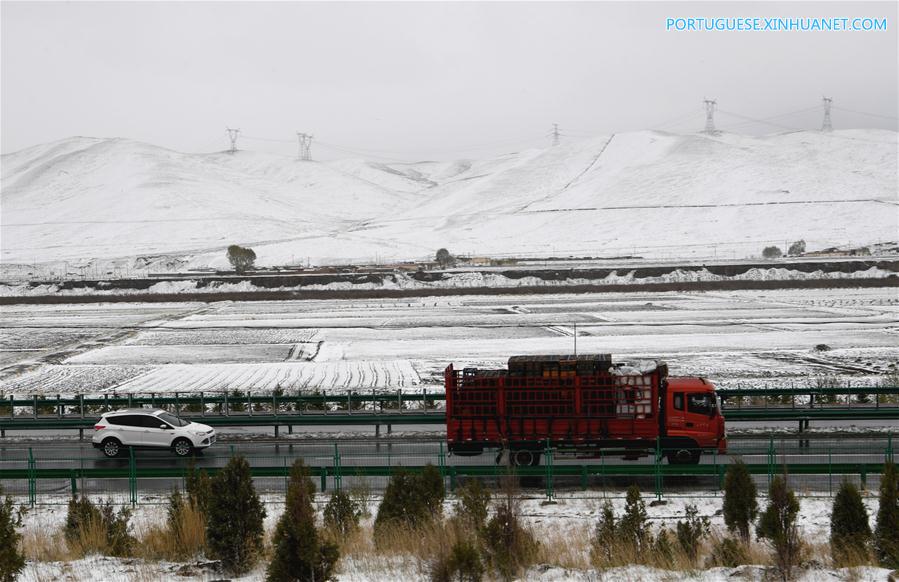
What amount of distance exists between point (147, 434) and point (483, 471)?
11.1 m

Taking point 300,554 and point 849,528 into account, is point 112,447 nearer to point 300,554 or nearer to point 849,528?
point 300,554

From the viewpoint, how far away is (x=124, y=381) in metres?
39.2

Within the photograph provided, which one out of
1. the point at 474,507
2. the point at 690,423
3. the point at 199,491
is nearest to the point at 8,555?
the point at 199,491

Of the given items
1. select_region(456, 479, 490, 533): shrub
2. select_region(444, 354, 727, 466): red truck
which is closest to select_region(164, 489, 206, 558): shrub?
select_region(456, 479, 490, 533): shrub

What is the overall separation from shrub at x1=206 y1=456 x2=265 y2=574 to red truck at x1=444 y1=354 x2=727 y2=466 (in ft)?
27.3

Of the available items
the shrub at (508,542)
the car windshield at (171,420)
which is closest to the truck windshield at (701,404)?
the shrub at (508,542)

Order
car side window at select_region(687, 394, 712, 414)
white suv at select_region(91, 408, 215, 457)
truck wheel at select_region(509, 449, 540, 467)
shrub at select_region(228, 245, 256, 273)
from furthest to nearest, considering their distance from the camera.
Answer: shrub at select_region(228, 245, 256, 273), white suv at select_region(91, 408, 215, 457), truck wheel at select_region(509, 449, 540, 467), car side window at select_region(687, 394, 712, 414)

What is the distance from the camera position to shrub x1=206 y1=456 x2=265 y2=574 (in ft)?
48.4

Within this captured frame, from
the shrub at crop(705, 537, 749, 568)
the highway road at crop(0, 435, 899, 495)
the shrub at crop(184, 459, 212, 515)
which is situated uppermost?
the shrub at crop(184, 459, 212, 515)

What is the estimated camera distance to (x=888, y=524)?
1420 cm

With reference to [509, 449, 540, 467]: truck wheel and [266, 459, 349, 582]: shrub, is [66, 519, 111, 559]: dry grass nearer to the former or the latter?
[266, 459, 349, 582]: shrub

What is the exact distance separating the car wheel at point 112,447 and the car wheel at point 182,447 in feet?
5.96

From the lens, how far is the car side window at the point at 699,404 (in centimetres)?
2234

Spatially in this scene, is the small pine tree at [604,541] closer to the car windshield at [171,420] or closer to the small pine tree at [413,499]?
the small pine tree at [413,499]
